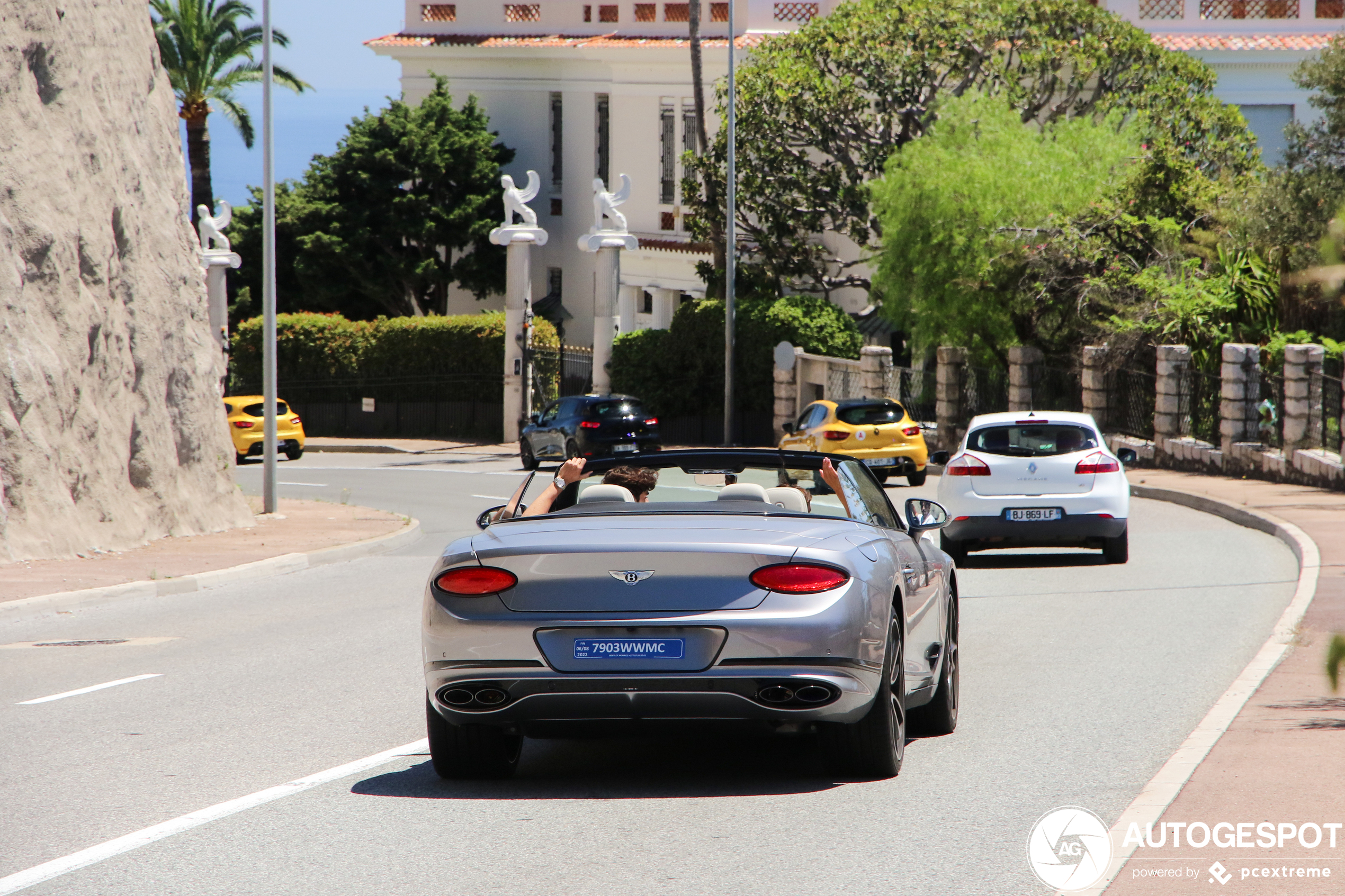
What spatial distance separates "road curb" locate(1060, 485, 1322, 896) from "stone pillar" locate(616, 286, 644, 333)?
37913 millimetres

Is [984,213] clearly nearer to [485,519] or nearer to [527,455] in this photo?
[527,455]

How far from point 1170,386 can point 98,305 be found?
19831 mm

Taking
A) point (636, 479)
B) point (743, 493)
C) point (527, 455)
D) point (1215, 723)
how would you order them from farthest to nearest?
point (527, 455), point (1215, 723), point (636, 479), point (743, 493)

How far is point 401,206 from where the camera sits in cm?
5569

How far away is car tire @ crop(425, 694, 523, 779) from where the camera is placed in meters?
7.40

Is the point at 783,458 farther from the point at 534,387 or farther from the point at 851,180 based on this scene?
the point at 534,387

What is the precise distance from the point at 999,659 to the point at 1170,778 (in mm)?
4192

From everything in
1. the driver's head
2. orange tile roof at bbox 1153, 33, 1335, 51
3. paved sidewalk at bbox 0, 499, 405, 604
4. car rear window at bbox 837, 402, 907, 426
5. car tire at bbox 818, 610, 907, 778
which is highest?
orange tile roof at bbox 1153, 33, 1335, 51

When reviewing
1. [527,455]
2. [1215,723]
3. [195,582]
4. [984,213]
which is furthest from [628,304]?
[1215,723]

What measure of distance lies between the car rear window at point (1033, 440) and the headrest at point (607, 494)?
10.6m

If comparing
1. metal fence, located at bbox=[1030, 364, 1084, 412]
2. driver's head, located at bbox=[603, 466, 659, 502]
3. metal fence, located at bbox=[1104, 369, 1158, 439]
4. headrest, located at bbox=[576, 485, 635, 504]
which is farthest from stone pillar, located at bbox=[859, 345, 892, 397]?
headrest, located at bbox=[576, 485, 635, 504]

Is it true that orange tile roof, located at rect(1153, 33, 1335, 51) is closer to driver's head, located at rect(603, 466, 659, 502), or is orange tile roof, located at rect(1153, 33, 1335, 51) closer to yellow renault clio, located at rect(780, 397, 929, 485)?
yellow renault clio, located at rect(780, 397, 929, 485)

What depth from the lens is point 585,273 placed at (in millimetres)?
56438

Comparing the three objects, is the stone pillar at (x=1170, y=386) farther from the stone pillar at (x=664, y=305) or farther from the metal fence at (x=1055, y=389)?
the stone pillar at (x=664, y=305)
